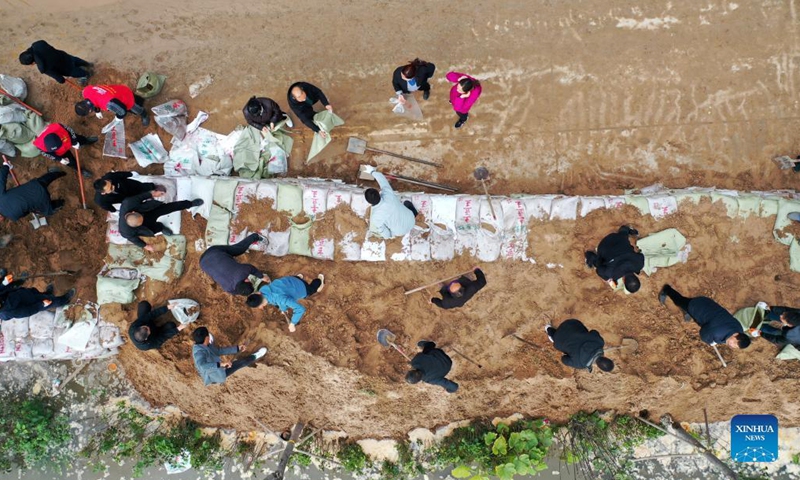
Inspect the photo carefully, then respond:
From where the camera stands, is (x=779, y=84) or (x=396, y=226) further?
(x=779, y=84)

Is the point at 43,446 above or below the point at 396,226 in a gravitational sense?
below

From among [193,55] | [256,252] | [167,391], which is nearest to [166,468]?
[167,391]

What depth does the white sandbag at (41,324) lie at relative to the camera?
20.0 ft

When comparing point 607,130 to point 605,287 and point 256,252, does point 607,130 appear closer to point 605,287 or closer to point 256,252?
point 605,287

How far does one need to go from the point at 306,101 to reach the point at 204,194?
179 cm

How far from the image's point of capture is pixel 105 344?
6109 mm

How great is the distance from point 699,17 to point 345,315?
247 inches

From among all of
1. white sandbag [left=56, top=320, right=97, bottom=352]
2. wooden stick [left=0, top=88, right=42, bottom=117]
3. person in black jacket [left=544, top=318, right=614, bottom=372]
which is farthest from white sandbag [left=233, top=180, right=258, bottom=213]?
person in black jacket [left=544, top=318, right=614, bottom=372]

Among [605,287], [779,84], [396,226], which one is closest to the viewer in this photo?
[396,226]

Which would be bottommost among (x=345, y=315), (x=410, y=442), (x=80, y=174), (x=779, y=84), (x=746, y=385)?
(x=410, y=442)

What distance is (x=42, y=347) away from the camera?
613 cm

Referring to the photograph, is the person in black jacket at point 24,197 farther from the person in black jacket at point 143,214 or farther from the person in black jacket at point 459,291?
the person in black jacket at point 459,291

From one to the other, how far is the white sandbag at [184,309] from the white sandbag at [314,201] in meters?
1.84

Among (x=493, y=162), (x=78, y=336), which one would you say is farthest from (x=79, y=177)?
(x=493, y=162)
